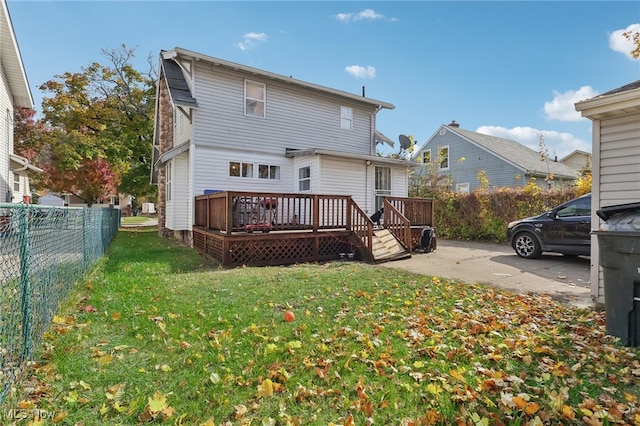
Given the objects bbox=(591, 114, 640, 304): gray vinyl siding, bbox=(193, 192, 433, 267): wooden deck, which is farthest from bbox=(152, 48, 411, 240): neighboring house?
bbox=(591, 114, 640, 304): gray vinyl siding

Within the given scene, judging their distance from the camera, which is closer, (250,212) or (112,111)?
(250,212)

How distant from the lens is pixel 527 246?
29.3ft

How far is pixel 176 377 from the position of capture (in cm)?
256

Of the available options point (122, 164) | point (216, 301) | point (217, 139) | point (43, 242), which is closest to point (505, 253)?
point (216, 301)

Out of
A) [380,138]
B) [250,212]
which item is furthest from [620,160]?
[380,138]

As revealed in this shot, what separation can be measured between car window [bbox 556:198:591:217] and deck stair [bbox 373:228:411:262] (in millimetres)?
3964

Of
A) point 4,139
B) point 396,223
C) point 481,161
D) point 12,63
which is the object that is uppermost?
point 12,63

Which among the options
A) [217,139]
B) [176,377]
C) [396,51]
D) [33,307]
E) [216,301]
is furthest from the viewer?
[396,51]

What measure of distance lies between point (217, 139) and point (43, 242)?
322 inches

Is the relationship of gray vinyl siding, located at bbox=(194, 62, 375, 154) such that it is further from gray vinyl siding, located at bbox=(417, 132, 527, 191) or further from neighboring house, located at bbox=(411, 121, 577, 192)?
gray vinyl siding, located at bbox=(417, 132, 527, 191)

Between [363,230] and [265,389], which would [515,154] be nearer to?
[363,230]

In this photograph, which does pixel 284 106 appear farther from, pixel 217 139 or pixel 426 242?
pixel 426 242

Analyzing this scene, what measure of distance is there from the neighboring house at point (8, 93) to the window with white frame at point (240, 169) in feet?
28.7

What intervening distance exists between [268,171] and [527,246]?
8.63 metres
